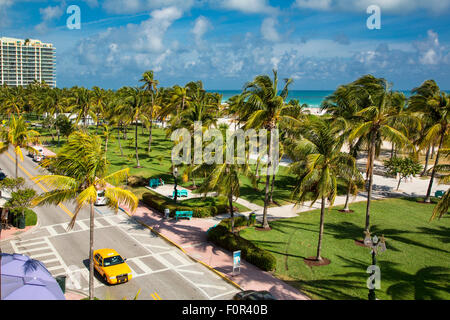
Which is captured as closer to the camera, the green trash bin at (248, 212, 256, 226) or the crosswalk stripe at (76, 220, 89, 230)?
the crosswalk stripe at (76, 220, 89, 230)

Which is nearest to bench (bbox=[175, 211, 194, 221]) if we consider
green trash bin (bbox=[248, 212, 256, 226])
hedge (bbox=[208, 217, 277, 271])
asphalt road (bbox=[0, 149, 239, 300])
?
asphalt road (bbox=[0, 149, 239, 300])

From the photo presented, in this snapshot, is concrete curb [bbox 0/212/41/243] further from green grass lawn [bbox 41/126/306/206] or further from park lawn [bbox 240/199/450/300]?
park lawn [bbox 240/199/450/300]

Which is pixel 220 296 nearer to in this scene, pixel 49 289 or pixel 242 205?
pixel 49 289

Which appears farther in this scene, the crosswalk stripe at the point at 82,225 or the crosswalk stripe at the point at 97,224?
the crosswalk stripe at the point at 97,224

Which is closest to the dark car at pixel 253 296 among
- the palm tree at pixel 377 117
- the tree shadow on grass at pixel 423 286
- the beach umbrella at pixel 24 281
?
the tree shadow on grass at pixel 423 286

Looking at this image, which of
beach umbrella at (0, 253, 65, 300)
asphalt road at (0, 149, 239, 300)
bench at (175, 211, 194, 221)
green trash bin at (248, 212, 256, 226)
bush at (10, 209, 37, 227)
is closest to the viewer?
beach umbrella at (0, 253, 65, 300)

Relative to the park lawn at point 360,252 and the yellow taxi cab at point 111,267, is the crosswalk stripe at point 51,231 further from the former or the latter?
the park lawn at point 360,252

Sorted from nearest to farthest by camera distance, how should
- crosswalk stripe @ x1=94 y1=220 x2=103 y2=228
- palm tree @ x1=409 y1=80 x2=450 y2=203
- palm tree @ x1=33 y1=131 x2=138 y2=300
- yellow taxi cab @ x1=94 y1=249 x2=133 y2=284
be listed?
palm tree @ x1=33 y1=131 x2=138 y2=300 < yellow taxi cab @ x1=94 y1=249 x2=133 y2=284 < crosswalk stripe @ x1=94 y1=220 x2=103 y2=228 < palm tree @ x1=409 y1=80 x2=450 y2=203
